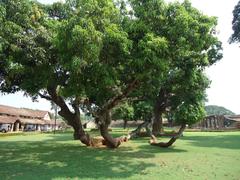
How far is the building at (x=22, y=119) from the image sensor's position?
62250 mm

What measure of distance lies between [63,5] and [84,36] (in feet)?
23.7

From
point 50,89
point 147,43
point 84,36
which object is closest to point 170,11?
point 147,43

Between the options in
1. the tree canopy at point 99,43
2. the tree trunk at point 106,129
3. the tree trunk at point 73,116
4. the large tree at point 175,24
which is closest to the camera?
the tree canopy at point 99,43

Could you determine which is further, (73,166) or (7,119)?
(7,119)

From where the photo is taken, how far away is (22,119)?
69688 mm

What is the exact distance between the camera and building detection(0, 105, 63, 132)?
62.2m

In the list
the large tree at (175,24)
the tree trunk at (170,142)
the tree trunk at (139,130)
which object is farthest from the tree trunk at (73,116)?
the large tree at (175,24)

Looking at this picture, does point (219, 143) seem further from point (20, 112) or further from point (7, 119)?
point (20, 112)

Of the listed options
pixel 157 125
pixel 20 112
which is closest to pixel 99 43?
pixel 157 125

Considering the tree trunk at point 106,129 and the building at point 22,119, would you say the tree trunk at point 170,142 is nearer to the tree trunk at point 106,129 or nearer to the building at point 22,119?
the tree trunk at point 106,129

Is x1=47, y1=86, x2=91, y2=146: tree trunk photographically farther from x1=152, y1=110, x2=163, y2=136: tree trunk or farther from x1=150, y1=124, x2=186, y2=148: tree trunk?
x1=152, y1=110, x2=163, y2=136: tree trunk

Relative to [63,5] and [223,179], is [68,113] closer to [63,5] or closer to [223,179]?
[63,5]

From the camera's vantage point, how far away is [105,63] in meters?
13.3

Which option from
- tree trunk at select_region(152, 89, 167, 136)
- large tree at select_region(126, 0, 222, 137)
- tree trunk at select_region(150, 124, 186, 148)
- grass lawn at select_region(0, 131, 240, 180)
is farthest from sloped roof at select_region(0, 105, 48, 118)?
large tree at select_region(126, 0, 222, 137)
